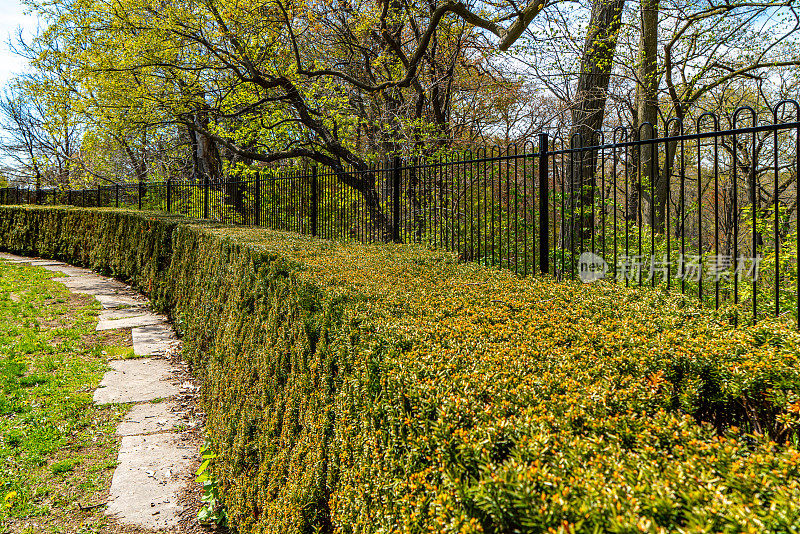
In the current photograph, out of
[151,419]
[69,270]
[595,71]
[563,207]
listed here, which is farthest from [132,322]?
[595,71]

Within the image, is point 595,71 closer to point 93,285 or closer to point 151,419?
point 151,419

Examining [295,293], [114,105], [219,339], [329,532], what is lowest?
[329,532]

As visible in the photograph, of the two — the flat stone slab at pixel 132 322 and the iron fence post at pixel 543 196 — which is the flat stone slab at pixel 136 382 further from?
the iron fence post at pixel 543 196

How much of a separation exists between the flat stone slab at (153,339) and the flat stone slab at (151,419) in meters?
1.68

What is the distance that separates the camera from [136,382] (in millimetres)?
6129

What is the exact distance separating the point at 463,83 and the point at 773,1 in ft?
20.3

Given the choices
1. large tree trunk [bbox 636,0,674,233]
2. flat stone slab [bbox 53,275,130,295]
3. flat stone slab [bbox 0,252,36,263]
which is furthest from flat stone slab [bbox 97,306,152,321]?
large tree trunk [bbox 636,0,674,233]

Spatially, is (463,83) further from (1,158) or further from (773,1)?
(1,158)

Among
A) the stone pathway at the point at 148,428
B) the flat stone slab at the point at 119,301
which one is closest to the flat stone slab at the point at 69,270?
the flat stone slab at the point at 119,301

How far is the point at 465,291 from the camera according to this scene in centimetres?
331

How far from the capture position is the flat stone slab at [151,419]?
5056 mm

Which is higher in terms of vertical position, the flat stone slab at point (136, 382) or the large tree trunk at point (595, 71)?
the large tree trunk at point (595, 71)

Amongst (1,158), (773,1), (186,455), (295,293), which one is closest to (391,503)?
(295,293)

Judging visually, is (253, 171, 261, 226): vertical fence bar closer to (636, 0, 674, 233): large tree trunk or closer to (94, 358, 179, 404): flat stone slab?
(94, 358, 179, 404): flat stone slab
